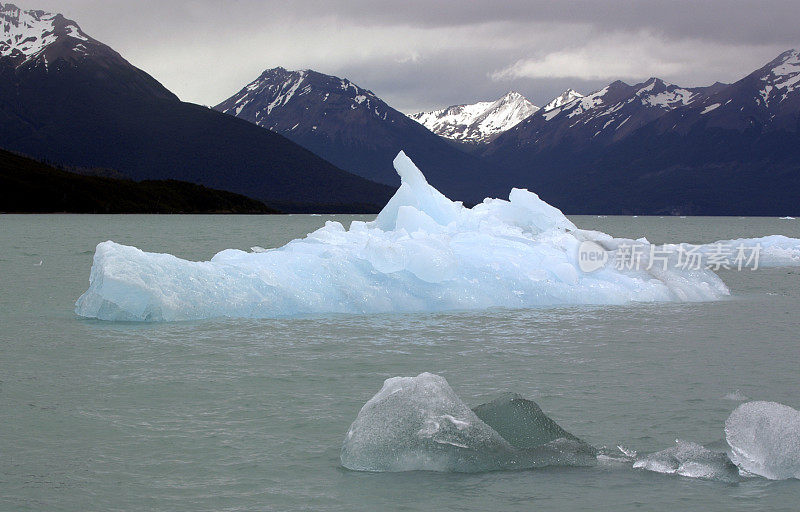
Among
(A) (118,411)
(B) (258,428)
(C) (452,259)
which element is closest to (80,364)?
(A) (118,411)

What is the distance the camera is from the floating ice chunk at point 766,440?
6.80 meters

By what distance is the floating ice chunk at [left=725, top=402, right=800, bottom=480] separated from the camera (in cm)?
680

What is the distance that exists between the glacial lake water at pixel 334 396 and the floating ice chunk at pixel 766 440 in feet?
0.43

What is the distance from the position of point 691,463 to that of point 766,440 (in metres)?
0.64

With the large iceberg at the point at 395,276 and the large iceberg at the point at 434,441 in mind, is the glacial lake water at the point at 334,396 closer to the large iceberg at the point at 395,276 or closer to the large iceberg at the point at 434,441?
the large iceberg at the point at 434,441

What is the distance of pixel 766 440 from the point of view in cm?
688

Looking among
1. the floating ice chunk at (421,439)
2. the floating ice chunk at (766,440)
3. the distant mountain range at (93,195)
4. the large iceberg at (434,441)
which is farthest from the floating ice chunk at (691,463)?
the distant mountain range at (93,195)

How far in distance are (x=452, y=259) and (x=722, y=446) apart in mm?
9539

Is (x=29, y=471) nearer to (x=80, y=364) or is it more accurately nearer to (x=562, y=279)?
(x=80, y=364)

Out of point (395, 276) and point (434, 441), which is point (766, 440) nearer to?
point (434, 441)

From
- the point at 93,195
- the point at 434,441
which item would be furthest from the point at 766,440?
the point at 93,195

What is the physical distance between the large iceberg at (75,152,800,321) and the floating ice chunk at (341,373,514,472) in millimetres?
8693

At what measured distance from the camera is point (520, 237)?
20469mm

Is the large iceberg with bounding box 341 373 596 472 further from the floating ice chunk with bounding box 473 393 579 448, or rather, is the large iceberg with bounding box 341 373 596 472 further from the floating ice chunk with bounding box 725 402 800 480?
the floating ice chunk with bounding box 725 402 800 480
